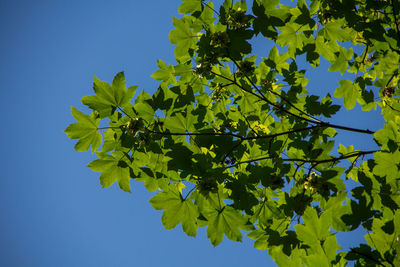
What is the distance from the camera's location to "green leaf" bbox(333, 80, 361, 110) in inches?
138

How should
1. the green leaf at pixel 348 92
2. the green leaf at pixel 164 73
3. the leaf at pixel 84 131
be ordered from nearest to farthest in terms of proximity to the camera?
the leaf at pixel 84 131 < the green leaf at pixel 164 73 < the green leaf at pixel 348 92

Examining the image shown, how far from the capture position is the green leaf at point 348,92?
350 centimetres

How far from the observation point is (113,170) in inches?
99.9

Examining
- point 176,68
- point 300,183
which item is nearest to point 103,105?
point 176,68

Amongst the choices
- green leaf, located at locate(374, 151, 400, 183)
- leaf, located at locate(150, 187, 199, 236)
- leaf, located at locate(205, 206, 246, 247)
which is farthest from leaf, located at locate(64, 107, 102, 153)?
green leaf, located at locate(374, 151, 400, 183)

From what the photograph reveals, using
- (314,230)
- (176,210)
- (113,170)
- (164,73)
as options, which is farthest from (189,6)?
(314,230)

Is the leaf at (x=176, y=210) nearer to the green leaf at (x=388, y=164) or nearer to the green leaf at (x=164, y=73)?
the green leaf at (x=164, y=73)

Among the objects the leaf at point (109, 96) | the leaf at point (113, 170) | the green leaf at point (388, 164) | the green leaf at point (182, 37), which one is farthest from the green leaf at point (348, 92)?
the leaf at point (113, 170)

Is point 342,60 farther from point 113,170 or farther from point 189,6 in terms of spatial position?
point 113,170

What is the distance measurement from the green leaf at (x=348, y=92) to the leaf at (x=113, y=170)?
118 inches

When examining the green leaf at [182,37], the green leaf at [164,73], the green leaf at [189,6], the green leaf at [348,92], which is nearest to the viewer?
the green leaf at [189,6]

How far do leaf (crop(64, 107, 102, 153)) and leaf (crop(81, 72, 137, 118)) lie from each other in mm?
225

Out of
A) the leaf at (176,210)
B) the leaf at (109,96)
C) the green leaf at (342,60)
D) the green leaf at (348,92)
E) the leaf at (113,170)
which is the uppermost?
the green leaf at (342,60)

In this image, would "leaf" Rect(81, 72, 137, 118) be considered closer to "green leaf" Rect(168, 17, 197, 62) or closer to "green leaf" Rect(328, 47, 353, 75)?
"green leaf" Rect(168, 17, 197, 62)
